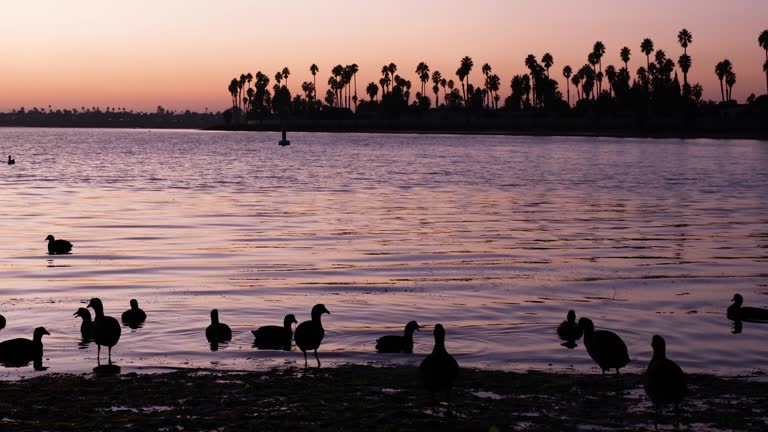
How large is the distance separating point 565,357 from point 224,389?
659 cm

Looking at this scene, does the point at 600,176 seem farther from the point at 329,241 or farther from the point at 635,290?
the point at 635,290

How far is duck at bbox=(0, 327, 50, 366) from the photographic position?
677 inches

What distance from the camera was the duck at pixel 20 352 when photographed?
17.2m

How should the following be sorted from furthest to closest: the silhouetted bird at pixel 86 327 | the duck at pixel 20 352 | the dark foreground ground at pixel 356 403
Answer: the silhouetted bird at pixel 86 327, the duck at pixel 20 352, the dark foreground ground at pixel 356 403

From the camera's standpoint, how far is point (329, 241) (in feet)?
126

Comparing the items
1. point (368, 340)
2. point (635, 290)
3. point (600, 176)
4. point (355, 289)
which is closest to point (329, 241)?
point (355, 289)

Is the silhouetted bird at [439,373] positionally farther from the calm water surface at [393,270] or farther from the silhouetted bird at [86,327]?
the silhouetted bird at [86,327]

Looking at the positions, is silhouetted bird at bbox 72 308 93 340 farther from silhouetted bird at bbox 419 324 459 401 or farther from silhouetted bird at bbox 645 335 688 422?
silhouetted bird at bbox 645 335 688 422

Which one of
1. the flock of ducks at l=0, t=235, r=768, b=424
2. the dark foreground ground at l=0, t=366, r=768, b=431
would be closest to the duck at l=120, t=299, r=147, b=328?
the flock of ducks at l=0, t=235, r=768, b=424

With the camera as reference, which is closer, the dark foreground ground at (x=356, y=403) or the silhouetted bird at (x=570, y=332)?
the dark foreground ground at (x=356, y=403)

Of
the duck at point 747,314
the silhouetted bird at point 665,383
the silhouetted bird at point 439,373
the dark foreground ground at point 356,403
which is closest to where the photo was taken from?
the dark foreground ground at point 356,403

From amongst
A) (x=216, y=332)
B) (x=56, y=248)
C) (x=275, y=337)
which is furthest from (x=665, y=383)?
(x=56, y=248)

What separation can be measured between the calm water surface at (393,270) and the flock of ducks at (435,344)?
1.24 ft

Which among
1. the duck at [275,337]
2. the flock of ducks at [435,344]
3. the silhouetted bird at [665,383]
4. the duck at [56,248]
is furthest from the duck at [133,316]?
the duck at [56,248]
